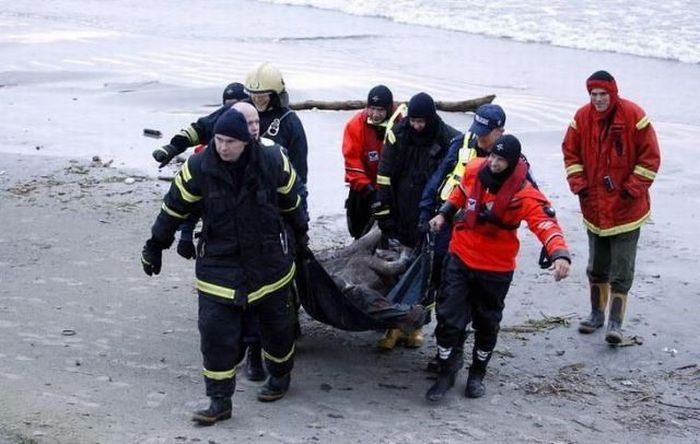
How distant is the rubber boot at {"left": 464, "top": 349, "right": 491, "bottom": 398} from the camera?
6.69 meters

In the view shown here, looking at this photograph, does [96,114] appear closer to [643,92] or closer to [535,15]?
[643,92]

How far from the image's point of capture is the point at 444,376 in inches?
262

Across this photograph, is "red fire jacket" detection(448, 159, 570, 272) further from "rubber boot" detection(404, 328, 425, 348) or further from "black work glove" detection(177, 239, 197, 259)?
"black work glove" detection(177, 239, 197, 259)

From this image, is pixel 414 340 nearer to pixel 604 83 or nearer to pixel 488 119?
pixel 488 119

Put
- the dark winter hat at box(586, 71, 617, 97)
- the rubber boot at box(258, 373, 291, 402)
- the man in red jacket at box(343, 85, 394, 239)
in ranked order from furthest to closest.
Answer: the man in red jacket at box(343, 85, 394, 239), the dark winter hat at box(586, 71, 617, 97), the rubber boot at box(258, 373, 291, 402)

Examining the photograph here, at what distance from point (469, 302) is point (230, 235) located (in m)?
1.65

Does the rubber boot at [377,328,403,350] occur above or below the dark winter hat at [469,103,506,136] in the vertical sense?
below

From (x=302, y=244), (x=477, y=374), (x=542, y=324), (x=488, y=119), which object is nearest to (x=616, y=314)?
(x=542, y=324)

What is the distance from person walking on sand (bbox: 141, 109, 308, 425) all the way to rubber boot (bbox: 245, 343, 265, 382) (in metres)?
0.63

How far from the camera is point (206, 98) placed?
15.0 meters

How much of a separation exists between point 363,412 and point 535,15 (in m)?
22.1

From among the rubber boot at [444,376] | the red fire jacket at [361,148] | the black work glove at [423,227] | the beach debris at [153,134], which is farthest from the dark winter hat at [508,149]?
the beach debris at [153,134]

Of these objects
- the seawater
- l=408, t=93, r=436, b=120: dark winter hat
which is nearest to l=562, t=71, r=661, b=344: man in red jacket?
l=408, t=93, r=436, b=120: dark winter hat

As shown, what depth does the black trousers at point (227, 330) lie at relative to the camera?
5965 millimetres
